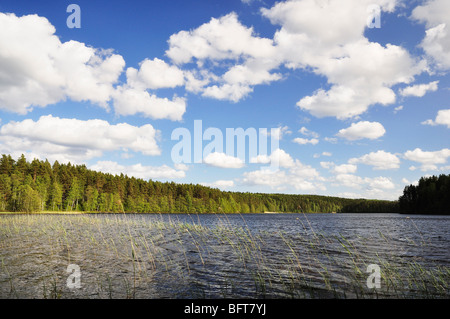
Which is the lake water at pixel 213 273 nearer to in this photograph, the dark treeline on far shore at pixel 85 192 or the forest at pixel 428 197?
the dark treeline on far shore at pixel 85 192

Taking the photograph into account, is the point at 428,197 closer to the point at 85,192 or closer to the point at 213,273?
the point at 213,273

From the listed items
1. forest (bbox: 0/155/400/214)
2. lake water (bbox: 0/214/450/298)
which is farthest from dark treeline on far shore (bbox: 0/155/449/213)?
lake water (bbox: 0/214/450/298)

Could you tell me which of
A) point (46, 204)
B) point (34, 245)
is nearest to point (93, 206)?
point (46, 204)

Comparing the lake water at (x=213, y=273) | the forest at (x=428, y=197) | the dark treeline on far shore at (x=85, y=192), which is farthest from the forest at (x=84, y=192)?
the forest at (x=428, y=197)

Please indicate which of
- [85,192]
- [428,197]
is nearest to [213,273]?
[85,192]

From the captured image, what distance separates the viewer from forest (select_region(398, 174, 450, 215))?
395 feet

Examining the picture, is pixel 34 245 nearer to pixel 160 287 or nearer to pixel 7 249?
pixel 7 249

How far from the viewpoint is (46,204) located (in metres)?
98.6

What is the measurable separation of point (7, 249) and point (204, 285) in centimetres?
1581

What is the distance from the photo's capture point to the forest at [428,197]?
395ft

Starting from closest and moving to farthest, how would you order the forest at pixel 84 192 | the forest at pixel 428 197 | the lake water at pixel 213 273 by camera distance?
the lake water at pixel 213 273, the forest at pixel 84 192, the forest at pixel 428 197

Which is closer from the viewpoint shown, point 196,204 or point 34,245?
point 34,245
